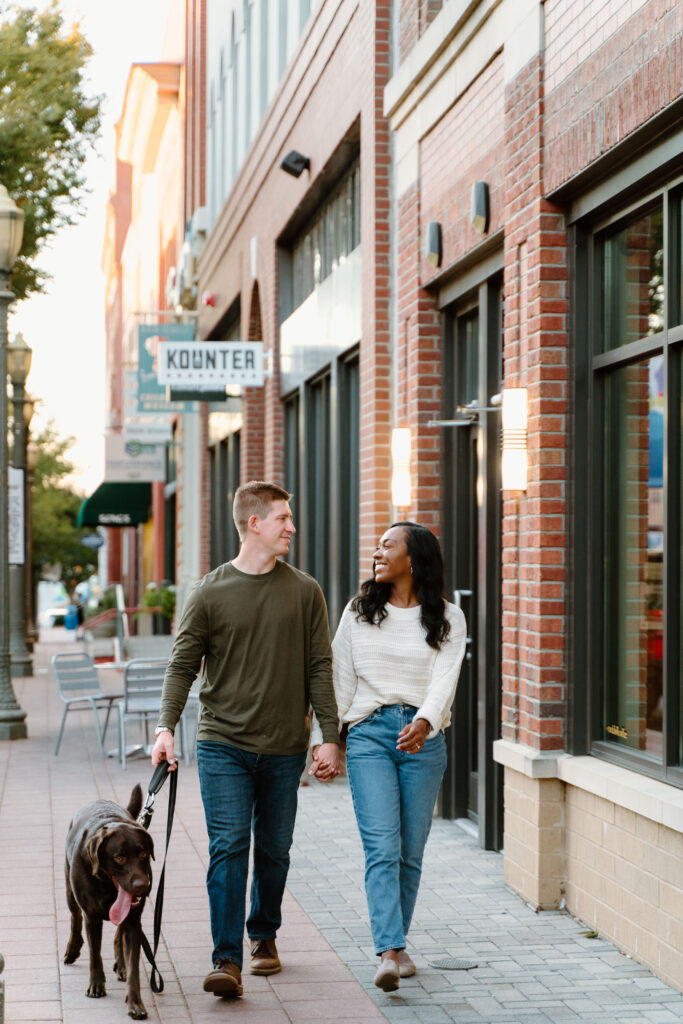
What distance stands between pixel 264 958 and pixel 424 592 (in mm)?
1640

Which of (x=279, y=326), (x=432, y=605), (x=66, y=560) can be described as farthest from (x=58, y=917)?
(x=66, y=560)

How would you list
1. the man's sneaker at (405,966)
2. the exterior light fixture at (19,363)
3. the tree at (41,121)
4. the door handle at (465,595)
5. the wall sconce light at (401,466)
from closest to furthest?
the man's sneaker at (405,966) → the door handle at (465,595) → the wall sconce light at (401,466) → the tree at (41,121) → the exterior light fixture at (19,363)

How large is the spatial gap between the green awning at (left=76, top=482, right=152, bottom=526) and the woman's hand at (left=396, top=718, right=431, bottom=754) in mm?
31546

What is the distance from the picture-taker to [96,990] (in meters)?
5.48

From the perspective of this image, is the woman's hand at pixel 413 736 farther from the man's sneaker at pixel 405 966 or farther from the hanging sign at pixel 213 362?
the hanging sign at pixel 213 362

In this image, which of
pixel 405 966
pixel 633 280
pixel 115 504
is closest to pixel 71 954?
pixel 405 966

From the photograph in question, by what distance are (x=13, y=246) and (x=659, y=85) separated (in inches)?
364

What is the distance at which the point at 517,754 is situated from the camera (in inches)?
274

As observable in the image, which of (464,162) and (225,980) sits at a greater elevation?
(464,162)

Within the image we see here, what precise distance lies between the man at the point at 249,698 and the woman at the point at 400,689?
12 centimetres

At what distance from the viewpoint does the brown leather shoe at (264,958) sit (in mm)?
5766

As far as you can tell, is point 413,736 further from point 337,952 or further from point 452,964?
point 337,952

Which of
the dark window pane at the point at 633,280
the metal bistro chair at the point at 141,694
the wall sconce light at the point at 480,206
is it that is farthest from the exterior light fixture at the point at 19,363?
the dark window pane at the point at 633,280

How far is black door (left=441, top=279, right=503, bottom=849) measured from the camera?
8242mm
